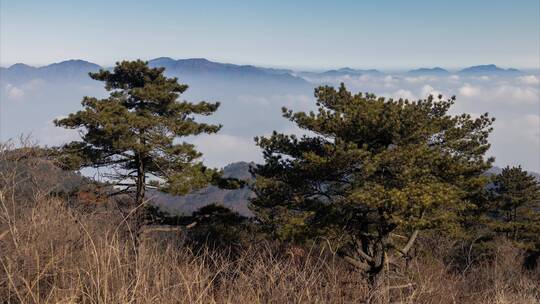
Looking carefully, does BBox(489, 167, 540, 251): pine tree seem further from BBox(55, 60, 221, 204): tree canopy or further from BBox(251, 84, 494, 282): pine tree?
BBox(55, 60, 221, 204): tree canopy

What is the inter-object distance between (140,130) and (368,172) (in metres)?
11.1

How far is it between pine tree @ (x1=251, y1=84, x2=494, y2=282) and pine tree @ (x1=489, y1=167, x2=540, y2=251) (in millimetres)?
18378

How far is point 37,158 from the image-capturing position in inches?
548

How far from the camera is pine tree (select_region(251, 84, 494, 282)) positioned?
1455 cm

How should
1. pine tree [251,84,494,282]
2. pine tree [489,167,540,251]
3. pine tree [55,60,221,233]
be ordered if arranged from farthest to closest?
pine tree [489,167,540,251], pine tree [55,60,221,233], pine tree [251,84,494,282]

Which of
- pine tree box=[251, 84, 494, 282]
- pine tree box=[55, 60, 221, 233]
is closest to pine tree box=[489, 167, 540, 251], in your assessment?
pine tree box=[251, 84, 494, 282]

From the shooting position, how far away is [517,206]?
35.5 metres

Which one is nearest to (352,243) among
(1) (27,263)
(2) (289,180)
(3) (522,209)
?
(2) (289,180)

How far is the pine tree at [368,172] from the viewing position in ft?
47.8

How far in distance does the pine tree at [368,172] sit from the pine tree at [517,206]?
18.4m

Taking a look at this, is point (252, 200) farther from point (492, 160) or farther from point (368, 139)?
point (492, 160)

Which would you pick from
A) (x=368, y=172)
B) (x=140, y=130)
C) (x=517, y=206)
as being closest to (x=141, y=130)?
(x=140, y=130)

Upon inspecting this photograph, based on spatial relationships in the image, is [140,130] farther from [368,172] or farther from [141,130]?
[368,172]

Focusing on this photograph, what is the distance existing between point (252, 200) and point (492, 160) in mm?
10323
